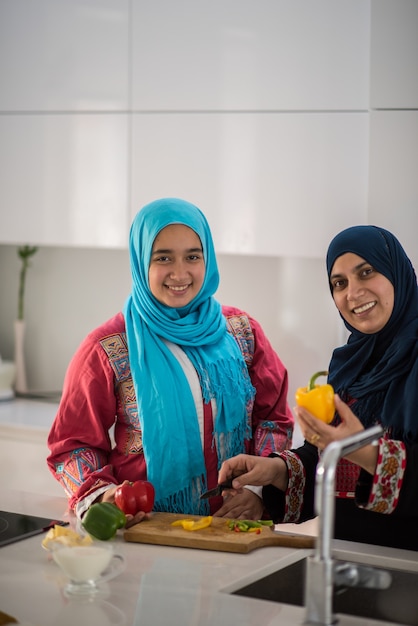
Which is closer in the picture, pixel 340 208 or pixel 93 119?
pixel 340 208

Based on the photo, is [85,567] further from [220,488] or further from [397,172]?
[397,172]

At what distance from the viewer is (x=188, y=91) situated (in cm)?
342

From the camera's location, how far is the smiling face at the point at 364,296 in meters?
2.19

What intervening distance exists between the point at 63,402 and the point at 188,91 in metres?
1.49

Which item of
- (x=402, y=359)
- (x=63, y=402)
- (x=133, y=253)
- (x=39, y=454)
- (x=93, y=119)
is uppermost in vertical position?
(x=93, y=119)

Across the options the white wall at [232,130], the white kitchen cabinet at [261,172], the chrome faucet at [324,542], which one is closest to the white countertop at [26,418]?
the white wall at [232,130]

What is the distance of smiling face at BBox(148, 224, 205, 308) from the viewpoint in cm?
246

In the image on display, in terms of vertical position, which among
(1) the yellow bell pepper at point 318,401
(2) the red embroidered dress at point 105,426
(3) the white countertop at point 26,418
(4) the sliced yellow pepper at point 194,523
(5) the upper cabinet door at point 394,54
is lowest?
(3) the white countertop at point 26,418

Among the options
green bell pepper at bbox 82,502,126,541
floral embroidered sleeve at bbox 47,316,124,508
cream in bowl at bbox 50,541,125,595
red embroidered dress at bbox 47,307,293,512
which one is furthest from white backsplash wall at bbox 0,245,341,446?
cream in bowl at bbox 50,541,125,595

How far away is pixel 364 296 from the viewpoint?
7.18ft

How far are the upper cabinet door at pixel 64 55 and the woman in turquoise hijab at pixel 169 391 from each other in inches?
47.6

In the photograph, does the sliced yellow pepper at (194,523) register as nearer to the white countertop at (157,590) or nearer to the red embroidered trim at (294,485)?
the white countertop at (157,590)

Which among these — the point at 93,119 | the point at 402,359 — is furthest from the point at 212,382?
the point at 93,119

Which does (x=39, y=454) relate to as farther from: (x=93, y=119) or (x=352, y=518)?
(x=352, y=518)
